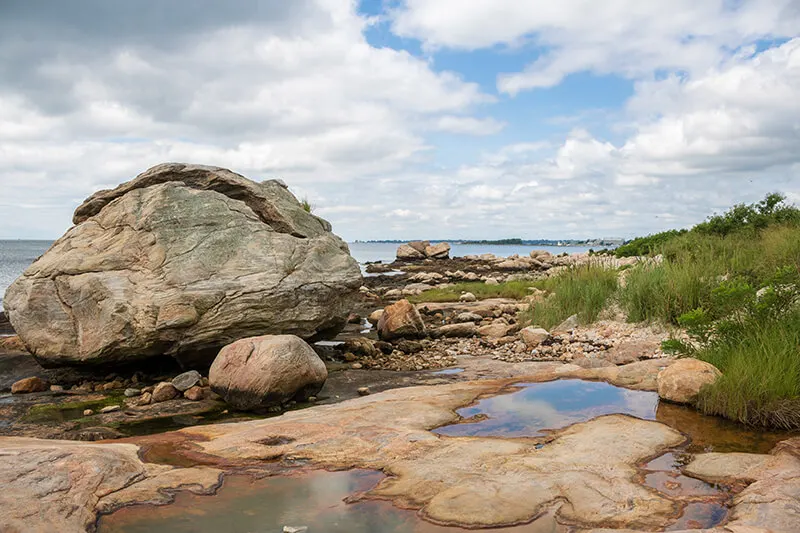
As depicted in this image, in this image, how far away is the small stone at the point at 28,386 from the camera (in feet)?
32.8

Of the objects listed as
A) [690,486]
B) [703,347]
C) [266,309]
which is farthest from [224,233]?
[690,486]

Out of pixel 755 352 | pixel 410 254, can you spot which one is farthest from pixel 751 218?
pixel 410 254

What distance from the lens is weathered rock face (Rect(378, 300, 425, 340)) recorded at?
47.3 feet

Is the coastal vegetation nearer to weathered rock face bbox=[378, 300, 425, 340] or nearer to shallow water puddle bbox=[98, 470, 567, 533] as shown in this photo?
weathered rock face bbox=[378, 300, 425, 340]

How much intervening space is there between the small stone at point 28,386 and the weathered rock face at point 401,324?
713cm

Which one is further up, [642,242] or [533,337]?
[642,242]

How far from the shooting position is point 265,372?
859cm

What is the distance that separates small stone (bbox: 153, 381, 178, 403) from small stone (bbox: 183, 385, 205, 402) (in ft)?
0.59

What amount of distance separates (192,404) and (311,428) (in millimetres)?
3334

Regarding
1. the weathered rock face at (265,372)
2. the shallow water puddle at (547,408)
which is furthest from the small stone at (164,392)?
the shallow water puddle at (547,408)

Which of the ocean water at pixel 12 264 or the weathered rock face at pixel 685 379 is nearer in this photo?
the weathered rock face at pixel 685 379

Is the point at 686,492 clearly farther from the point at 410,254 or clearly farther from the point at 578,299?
the point at 410,254

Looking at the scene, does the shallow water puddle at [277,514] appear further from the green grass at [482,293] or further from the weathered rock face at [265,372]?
the green grass at [482,293]

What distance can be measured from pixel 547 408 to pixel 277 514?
390cm
